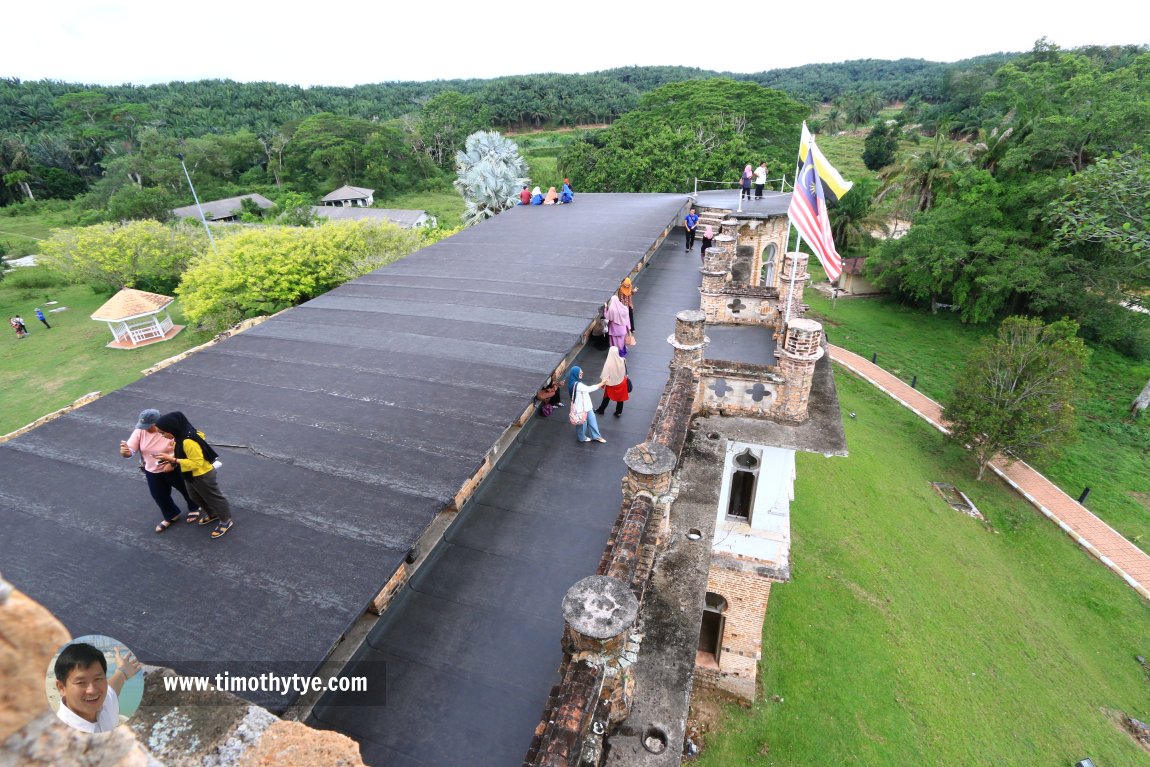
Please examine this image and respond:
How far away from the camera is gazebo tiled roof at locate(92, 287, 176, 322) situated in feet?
126

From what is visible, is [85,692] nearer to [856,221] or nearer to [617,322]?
[617,322]

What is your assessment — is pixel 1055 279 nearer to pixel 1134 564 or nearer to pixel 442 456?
pixel 1134 564

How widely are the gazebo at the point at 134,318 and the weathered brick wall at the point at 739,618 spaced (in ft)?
144

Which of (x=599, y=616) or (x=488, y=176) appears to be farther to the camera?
(x=488, y=176)

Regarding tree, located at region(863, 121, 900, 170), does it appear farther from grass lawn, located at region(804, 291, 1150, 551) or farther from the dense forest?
grass lawn, located at region(804, 291, 1150, 551)

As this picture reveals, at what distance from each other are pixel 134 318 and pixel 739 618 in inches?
1777

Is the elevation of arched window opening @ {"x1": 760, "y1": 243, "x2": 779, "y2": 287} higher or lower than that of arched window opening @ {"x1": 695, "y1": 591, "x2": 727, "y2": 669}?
higher

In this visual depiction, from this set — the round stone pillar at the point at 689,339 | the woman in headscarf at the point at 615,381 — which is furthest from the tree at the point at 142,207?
the round stone pillar at the point at 689,339

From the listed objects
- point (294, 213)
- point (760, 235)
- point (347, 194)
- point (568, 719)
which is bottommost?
point (294, 213)

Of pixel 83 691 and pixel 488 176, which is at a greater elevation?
pixel 488 176

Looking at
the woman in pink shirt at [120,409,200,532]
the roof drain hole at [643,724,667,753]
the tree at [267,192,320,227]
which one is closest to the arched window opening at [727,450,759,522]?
the roof drain hole at [643,724,667,753]

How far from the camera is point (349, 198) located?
74.2 meters

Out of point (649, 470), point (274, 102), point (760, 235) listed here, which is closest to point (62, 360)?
point (760, 235)

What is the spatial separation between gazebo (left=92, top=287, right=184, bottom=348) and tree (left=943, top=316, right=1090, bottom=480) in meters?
50.2
